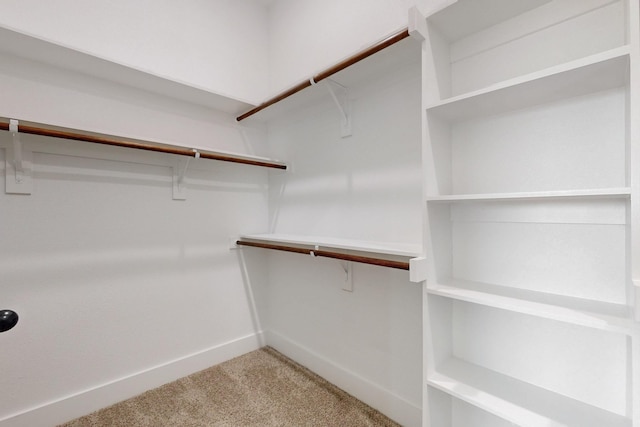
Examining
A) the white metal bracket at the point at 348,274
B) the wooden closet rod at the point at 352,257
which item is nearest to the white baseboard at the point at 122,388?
the wooden closet rod at the point at 352,257

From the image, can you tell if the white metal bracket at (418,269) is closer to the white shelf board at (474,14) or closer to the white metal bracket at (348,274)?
the white metal bracket at (348,274)

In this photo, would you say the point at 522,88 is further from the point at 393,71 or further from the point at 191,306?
the point at 191,306

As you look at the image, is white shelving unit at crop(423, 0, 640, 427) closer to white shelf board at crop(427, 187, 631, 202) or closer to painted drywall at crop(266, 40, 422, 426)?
white shelf board at crop(427, 187, 631, 202)

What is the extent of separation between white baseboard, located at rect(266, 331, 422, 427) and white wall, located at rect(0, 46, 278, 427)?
36 cm

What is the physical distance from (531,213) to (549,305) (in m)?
0.32

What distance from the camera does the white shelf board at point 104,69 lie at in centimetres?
125

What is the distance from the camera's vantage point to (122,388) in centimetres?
164

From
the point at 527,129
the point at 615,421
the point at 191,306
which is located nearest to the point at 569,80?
the point at 527,129

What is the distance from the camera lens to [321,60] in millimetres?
1873

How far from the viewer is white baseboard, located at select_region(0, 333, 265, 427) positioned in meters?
1.41

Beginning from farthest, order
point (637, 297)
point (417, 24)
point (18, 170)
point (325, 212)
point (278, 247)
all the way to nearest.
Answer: point (325, 212)
point (278, 247)
point (18, 170)
point (417, 24)
point (637, 297)

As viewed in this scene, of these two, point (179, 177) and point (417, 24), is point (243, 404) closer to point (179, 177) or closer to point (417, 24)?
point (179, 177)

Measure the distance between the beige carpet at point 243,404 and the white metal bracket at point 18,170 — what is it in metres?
1.17

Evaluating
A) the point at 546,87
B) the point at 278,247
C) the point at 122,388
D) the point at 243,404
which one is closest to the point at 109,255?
the point at 122,388
